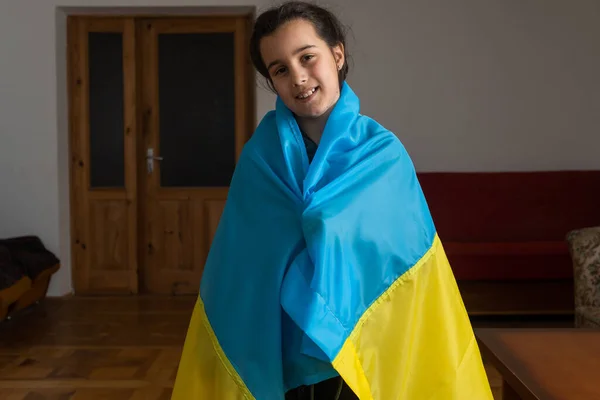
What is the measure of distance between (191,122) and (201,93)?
21 centimetres

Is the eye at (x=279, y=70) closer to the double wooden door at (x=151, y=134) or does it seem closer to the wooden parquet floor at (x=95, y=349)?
the wooden parquet floor at (x=95, y=349)

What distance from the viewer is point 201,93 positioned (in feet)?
15.7

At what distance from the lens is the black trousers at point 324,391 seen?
1034 mm

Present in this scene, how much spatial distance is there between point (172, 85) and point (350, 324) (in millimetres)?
4047

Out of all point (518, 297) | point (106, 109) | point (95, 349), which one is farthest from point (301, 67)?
point (106, 109)

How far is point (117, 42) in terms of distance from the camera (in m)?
4.73

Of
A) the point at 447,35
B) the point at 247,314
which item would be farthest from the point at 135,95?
the point at 247,314

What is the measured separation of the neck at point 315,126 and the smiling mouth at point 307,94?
44mm

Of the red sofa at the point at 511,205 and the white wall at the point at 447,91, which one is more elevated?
the white wall at the point at 447,91

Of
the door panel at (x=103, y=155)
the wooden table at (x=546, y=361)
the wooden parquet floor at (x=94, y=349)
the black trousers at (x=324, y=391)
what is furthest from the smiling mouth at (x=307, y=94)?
the door panel at (x=103, y=155)

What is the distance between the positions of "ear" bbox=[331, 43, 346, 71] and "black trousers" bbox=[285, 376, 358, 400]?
1.65 feet

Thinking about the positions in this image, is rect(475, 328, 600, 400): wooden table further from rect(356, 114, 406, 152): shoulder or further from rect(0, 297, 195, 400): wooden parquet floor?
rect(0, 297, 195, 400): wooden parquet floor

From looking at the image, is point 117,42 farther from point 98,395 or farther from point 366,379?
point 366,379

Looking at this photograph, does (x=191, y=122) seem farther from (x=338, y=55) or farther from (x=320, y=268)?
(x=320, y=268)
